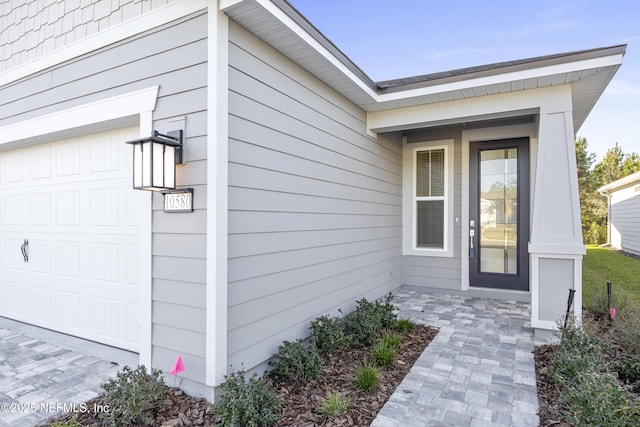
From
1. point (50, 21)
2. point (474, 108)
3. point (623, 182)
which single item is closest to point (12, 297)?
point (50, 21)

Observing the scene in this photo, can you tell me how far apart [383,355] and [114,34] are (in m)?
3.60

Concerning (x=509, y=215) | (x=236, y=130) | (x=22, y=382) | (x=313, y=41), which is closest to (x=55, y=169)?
(x=22, y=382)

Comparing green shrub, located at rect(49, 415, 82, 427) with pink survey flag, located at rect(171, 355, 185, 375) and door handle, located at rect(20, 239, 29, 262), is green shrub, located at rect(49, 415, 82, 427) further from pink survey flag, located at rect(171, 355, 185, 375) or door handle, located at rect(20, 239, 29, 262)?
door handle, located at rect(20, 239, 29, 262)

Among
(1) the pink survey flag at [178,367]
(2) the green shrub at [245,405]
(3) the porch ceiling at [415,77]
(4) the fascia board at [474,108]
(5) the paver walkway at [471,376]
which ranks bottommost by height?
(5) the paver walkway at [471,376]

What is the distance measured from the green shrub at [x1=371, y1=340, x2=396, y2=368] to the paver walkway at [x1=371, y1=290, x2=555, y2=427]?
21 cm

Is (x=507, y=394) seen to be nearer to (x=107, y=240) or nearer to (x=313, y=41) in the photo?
(x=313, y=41)

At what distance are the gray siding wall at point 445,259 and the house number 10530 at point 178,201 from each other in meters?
4.52

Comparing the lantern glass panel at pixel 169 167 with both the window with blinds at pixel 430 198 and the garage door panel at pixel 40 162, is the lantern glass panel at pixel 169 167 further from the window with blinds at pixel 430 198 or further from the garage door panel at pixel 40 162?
the window with blinds at pixel 430 198

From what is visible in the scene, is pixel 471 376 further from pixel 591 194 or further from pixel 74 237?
pixel 591 194

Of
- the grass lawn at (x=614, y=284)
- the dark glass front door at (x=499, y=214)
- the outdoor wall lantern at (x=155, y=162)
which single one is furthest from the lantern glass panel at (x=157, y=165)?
the grass lawn at (x=614, y=284)

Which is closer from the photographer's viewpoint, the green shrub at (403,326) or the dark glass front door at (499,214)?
the green shrub at (403,326)

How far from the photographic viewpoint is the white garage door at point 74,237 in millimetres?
3174

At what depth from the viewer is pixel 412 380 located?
9.45ft

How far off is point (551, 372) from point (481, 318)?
1689 millimetres
